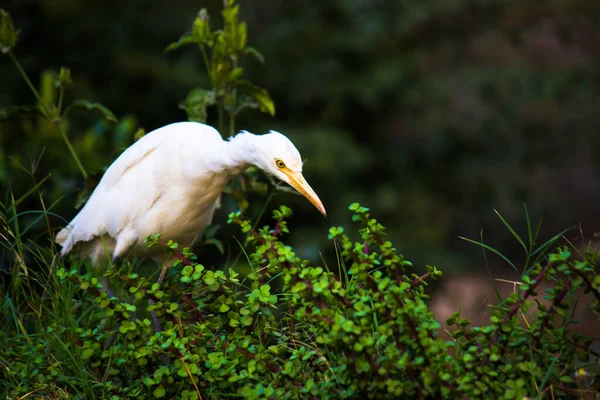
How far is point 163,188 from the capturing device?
3.38 meters

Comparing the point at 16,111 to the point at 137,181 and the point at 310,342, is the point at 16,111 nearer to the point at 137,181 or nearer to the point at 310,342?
the point at 137,181

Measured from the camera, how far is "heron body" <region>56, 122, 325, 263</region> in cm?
320

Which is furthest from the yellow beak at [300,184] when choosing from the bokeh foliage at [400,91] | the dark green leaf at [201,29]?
the bokeh foliage at [400,91]

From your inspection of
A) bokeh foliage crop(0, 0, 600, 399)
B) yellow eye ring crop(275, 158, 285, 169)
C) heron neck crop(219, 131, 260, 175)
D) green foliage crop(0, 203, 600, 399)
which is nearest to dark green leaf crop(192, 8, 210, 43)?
heron neck crop(219, 131, 260, 175)

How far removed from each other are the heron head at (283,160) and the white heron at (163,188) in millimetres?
104

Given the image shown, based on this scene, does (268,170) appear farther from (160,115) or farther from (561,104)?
(561,104)

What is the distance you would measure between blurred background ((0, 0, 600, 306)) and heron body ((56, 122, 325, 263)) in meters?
3.29

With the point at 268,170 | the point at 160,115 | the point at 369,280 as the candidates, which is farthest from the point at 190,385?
the point at 160,115

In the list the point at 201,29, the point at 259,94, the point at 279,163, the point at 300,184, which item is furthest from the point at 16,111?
the point at 300,184

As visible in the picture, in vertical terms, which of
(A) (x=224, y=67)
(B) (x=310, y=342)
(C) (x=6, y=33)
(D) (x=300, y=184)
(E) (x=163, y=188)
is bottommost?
(B) (x=310, y=342)

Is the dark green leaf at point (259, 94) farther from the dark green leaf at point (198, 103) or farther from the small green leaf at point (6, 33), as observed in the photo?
the small green leaf at point (6, 33)

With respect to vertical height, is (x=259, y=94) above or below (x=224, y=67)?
below

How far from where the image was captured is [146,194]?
134 inches

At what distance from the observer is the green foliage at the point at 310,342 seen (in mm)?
2117
